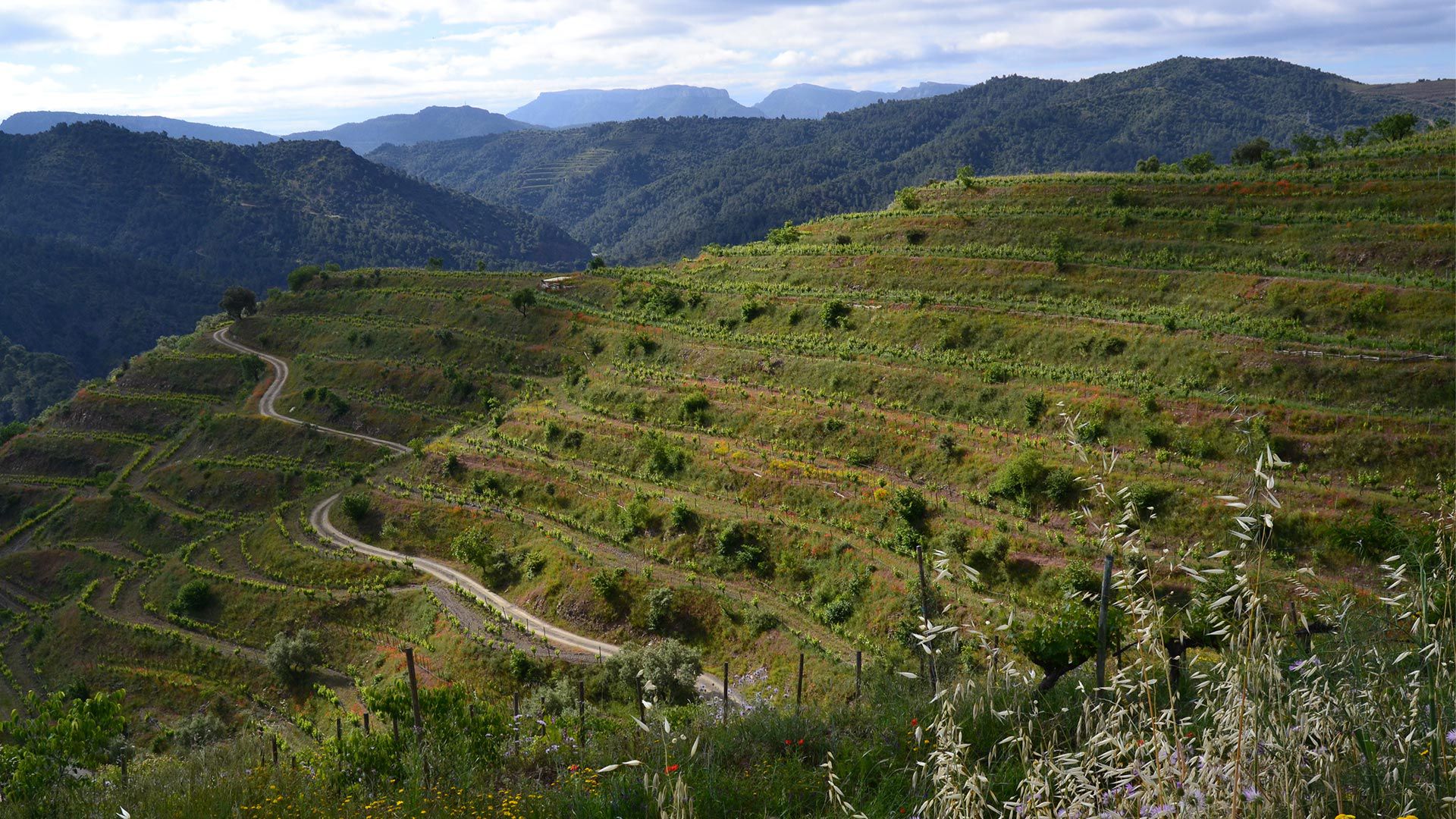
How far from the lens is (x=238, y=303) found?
10600 centimetres

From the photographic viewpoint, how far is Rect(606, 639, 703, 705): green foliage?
110ft

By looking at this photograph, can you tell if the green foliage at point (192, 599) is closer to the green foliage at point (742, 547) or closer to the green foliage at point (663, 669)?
the green foliage at point (663, 669)

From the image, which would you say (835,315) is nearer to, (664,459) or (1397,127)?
(664,459)

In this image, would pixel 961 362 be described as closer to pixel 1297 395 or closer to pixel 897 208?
pixel 1297 395

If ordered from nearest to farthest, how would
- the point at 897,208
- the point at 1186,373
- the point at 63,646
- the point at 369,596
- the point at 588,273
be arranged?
the point at 1186,373
the point at 369,596
the point at 63,646
the point at 897,208
the point at 588,273

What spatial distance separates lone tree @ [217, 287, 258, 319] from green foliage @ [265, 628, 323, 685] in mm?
77774

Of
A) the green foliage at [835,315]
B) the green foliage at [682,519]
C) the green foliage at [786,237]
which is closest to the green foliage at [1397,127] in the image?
the green foliage at [786,237]

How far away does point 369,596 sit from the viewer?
48.8 m

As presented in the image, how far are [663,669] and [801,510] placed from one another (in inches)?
589

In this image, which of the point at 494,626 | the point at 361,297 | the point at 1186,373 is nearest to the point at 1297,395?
the point at 1186,373

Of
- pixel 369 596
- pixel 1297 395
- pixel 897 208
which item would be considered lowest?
pixel 369 596

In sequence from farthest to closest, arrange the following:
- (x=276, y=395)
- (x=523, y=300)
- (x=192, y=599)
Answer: (x=276, y=395)
(x=523, y=300)
(x=192, y=599)

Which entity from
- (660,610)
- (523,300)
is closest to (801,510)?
(660,610)

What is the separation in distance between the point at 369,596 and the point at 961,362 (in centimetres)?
4258
